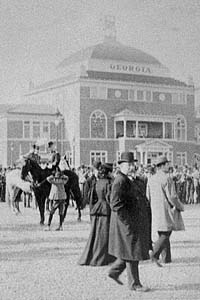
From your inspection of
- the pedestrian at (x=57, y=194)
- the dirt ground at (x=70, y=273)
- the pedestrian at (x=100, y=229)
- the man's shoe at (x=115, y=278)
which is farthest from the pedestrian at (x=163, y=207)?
the pedestrian at (x=57, y=194)

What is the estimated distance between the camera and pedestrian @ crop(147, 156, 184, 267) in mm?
7312

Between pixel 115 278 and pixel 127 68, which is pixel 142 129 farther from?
pixel 115 278

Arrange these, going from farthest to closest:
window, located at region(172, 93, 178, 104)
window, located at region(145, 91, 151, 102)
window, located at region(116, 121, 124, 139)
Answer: window, located at region(172, 93, 178, 104), window, located at region(145, 91, 151, 102), window, located at region(116, 121, 124, 139)

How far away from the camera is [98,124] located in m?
38.2

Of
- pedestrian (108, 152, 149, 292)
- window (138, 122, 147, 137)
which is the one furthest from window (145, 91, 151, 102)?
pedestrian (108, 152, 149, 292)

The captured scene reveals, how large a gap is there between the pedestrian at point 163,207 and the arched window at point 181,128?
33.3 m

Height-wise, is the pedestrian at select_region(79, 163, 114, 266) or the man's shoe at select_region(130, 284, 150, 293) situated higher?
the pedestrian at select_region(79, 163, 114, 266)

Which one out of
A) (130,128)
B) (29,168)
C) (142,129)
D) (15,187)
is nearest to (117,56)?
(130,128)

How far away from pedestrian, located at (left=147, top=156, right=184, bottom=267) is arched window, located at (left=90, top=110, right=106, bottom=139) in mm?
29992

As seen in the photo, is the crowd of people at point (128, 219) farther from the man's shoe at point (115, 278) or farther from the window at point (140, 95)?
the window at point (140, 95)

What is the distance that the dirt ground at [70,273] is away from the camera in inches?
227

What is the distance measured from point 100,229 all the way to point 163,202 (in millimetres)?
813

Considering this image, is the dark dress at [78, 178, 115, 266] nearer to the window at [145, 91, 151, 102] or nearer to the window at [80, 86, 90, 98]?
the window at [80, 86, 90, 98]

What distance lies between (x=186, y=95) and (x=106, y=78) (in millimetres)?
5445
